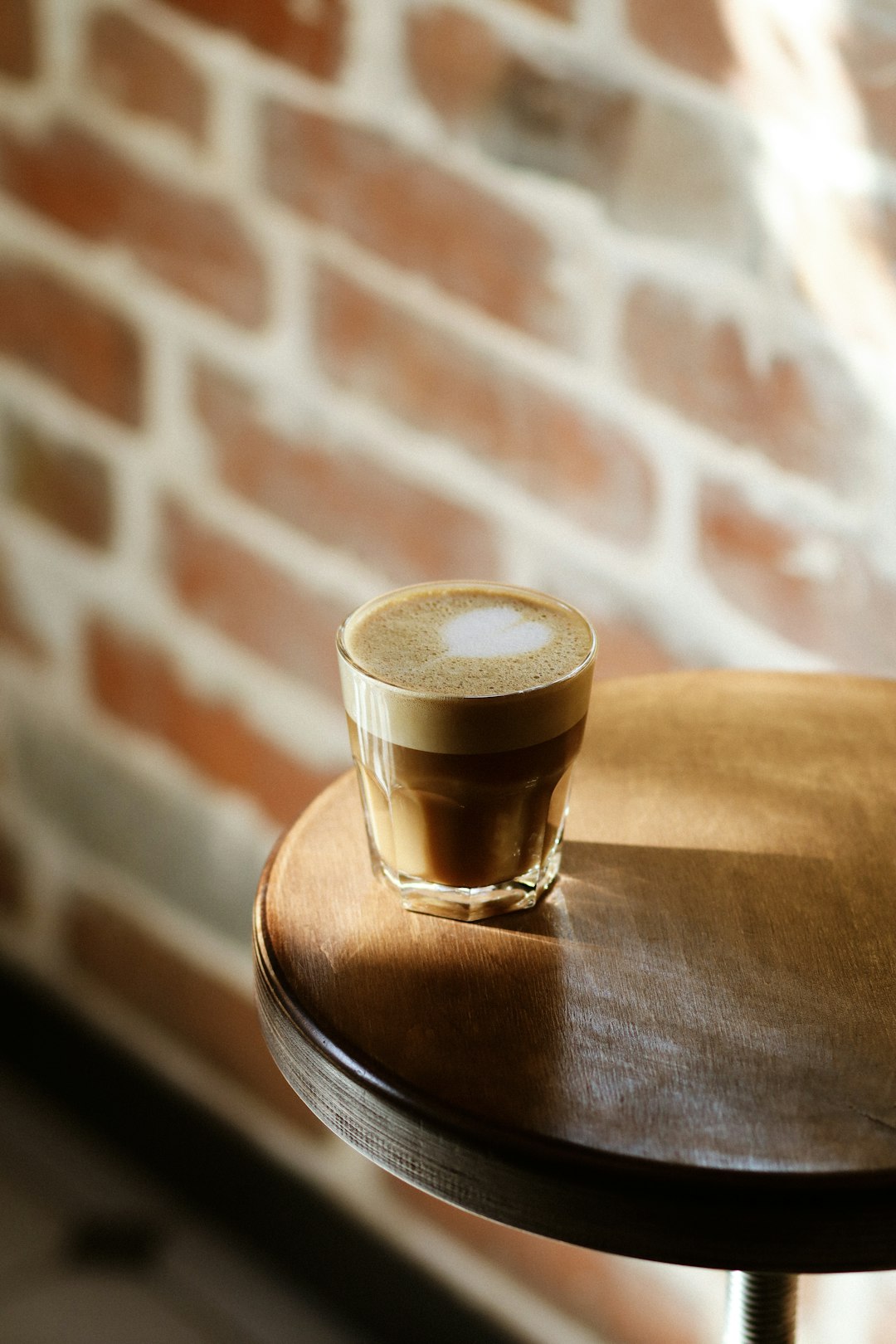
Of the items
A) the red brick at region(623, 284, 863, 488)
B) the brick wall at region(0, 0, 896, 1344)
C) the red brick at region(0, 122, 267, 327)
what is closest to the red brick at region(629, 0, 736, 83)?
the brick wall at region(0, 0, 896, 1344)

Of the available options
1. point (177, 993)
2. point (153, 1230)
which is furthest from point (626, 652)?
point (153, 1230)

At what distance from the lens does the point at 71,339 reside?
45.0 inches

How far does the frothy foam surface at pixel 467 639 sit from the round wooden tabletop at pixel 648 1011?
0.07 m

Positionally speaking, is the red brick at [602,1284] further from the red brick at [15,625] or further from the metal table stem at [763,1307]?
the red brick at [15,625]

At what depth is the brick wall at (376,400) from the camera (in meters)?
0.75

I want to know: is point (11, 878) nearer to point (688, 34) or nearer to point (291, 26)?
point (291, 26)

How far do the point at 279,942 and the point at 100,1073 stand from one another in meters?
0.99

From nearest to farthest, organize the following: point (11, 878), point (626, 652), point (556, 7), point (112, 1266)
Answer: point (556, 7), point (626, 652), point (112, 1266), point (11, 878)

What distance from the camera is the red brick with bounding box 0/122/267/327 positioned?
3.31 feet

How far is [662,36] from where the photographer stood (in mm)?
747

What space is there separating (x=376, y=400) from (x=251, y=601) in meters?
0.21

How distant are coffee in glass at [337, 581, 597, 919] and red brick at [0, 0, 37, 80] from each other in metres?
0.75

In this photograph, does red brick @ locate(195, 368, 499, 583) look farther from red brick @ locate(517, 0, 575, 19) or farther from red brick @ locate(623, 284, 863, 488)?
red brick @ locate(517, 0, 575, 19)

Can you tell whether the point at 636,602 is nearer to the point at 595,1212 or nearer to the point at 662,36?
the point at 662,36
